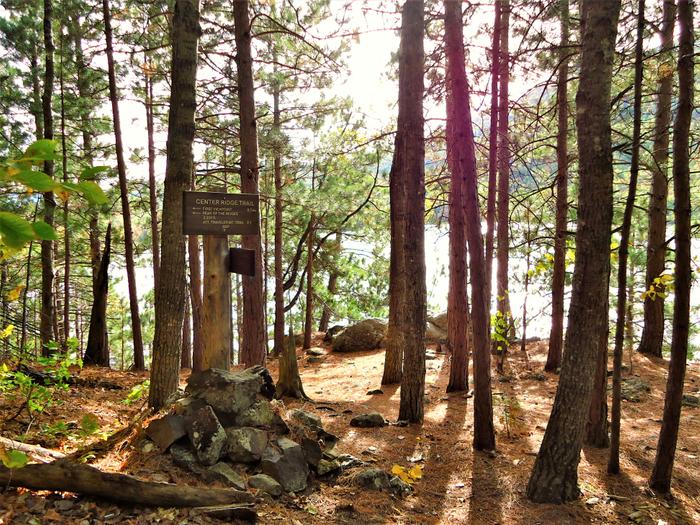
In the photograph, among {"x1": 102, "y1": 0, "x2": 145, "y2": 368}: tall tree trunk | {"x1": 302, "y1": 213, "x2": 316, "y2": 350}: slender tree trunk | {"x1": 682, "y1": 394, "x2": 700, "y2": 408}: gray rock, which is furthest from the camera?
{"x1": 302, "y1": 213, "x2": 316, "y2": 350}: slender tree trunk

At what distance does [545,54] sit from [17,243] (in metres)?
10.3

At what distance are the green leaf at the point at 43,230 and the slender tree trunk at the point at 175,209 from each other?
436cm

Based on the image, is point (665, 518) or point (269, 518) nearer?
point (269, 518)

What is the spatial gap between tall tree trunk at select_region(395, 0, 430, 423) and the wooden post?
2759 mm

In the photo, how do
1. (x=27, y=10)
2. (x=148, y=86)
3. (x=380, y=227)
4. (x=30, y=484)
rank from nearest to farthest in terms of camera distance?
(x=30, y=484) → (x=27, y=10) → (x=148, y=86) → (x=380, y=227)

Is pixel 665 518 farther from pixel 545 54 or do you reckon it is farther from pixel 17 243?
pixel 545 54

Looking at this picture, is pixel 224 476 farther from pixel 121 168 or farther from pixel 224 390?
pixel 121 168

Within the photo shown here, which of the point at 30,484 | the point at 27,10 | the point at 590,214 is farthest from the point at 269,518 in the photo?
the point at 27,10

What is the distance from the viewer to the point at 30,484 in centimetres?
300

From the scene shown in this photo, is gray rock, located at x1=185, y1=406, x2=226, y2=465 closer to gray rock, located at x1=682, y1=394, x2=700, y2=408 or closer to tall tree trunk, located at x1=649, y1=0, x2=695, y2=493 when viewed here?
tall tree trunk, located at x1=649, y1=0, x2=695, y2=493

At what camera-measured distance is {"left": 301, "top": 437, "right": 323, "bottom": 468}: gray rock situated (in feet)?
14.8

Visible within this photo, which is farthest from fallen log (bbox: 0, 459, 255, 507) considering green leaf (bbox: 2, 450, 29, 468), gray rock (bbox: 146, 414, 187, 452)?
green leaf (bbox: 2, 450, 29, 468)

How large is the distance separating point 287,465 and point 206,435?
78cm

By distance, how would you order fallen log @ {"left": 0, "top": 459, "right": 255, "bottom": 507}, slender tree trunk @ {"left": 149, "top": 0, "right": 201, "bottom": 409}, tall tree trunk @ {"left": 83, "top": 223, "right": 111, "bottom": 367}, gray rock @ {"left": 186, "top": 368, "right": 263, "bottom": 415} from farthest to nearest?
1. tall tree trunk @ {"left": 83, "top": 223, "right": 111, "bottom": 367}
2. slender tree trunk @ {"left": 149, "top": 0, "right": 201, "bottom": 409}
3. gray rock @ {"left": 186, "top": 368, "right": 263, "bottom": 415}
4. fallen log @ {"left": 0, "top": 459, "right": 255, "bottom": 507}
